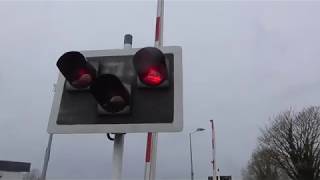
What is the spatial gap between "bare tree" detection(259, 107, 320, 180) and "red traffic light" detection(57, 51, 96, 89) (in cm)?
4618

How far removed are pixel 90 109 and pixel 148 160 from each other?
0.97m

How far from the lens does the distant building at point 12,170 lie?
5716 cm

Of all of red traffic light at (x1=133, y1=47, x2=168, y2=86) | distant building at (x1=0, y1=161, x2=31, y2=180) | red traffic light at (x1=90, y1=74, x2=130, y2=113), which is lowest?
red traffic light at (x1=90, y1=74, x2=130, y2=113)

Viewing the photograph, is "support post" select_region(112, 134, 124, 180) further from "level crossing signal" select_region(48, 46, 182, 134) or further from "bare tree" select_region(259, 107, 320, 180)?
"bare tree" select_region(259, 107, 320, 180)

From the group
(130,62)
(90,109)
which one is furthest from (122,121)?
(130,62)

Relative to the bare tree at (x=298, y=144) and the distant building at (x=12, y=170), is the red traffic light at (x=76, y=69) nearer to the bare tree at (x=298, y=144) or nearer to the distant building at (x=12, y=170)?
the bare tree at (x=298, y=144)

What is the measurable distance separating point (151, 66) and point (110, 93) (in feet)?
1.53

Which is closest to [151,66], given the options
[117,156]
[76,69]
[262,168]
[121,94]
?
[121,94]

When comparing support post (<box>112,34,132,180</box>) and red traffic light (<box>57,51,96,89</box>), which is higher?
red traffic light (<box>57,51,96,89</box>)

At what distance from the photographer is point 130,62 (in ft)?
13.3

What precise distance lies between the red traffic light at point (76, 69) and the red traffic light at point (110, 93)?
0.46ft

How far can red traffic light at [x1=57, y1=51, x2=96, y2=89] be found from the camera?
373 centimetres

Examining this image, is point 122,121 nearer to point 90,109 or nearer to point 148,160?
point 90,109

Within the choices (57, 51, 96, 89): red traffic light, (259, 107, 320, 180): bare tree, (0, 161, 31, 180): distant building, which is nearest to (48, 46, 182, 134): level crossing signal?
(57, 51, 96, 89): red traffic light
